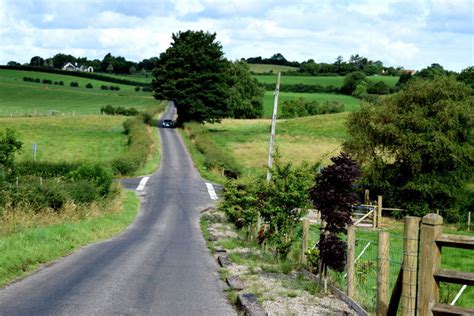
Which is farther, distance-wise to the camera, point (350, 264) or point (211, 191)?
point (211, 191)

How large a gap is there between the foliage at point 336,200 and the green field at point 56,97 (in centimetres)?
9526

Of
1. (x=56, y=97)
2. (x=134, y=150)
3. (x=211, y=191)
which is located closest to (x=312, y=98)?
(x=56, y=97)

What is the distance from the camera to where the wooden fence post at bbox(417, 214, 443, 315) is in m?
7.70

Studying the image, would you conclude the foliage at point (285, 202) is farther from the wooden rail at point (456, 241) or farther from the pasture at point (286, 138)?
the pasture at point (286, 138)

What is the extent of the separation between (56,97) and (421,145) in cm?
10382

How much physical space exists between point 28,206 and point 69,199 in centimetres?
324

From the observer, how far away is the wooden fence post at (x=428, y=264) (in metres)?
7.70

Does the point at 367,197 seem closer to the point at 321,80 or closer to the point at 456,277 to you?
the point at 456,277

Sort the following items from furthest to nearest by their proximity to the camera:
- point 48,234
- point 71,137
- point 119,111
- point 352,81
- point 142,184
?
1. point 352,81
2. point 119,111
3. point 71,137
4. point 142,184
5. point 48,234

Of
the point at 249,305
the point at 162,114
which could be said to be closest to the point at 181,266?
the point at 249,305

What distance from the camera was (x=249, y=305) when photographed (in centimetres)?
1154

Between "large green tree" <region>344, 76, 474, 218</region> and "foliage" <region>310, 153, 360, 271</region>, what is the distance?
3703 cm

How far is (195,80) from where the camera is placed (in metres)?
88.8

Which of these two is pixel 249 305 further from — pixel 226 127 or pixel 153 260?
pixel 226 127
